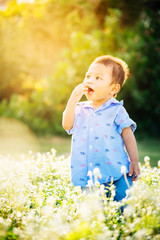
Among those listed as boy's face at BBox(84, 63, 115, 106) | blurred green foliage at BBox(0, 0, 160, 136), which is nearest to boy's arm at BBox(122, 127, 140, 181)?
boy's face at BBox(84, 63, 115, 106)

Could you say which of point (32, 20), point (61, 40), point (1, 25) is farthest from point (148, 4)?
point (1, 25)

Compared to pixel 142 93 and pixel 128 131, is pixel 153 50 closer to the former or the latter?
pixel 142 93

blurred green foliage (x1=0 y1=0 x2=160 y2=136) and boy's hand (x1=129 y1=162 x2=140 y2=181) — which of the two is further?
blurred green foliage (x1=0 y1=0 x2=160 y2=136)

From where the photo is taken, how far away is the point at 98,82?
12.0 ft

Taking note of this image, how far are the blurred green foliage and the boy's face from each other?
719cm

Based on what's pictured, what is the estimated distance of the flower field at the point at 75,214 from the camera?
2.52 metres

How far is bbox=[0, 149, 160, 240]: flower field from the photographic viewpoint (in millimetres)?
2516

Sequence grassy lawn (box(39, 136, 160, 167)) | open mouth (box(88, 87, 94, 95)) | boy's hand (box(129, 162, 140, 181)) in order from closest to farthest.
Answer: boy's hand (box(129, 162, 140, 181)), open mouth (box(88, 87, 94, 95)), grassy lawn (box(39, 136, 160, 167))

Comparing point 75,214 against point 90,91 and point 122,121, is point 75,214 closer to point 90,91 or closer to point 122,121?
point 122,121

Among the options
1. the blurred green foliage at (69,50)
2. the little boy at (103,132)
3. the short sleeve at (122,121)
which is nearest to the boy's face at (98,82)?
the little boy at (103,132)

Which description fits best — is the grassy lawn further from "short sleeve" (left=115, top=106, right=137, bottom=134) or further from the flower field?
the flower field

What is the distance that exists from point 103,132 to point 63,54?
8394mm

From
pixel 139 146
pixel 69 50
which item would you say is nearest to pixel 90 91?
pixel 139 146

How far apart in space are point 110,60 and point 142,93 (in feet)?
23.8
